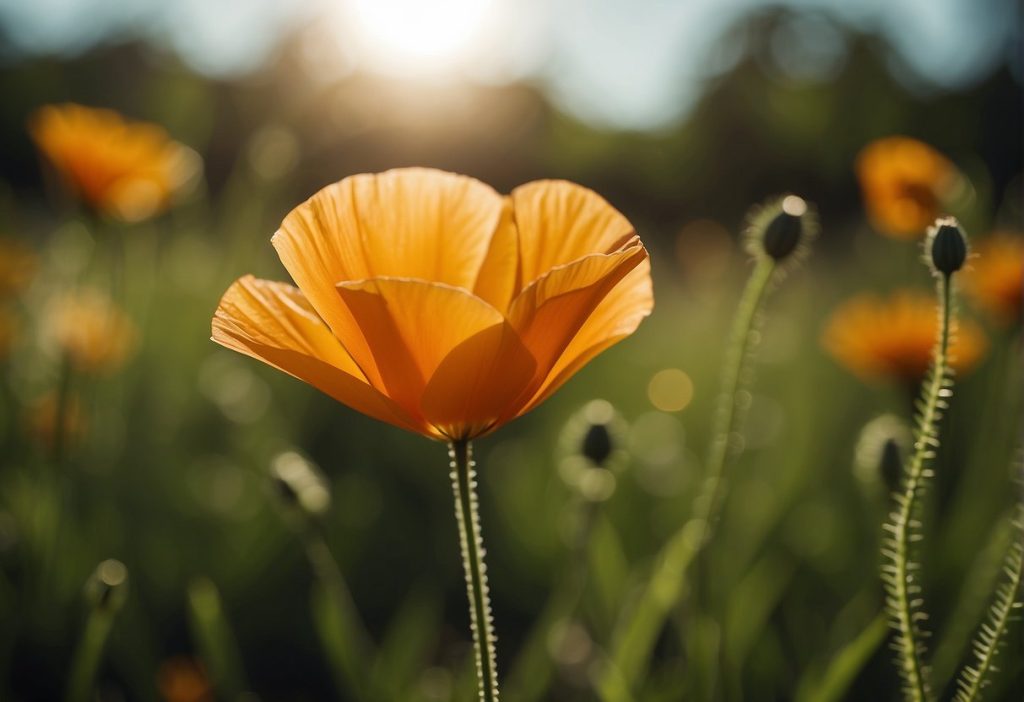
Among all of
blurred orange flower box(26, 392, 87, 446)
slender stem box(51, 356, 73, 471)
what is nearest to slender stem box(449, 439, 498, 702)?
slender stem box(51, 356, 73, 471)

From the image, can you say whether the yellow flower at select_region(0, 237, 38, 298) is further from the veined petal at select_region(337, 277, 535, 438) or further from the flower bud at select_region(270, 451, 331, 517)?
the veined petal at select_region(337, 277, 535, 438)

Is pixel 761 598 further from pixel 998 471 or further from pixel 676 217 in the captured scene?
pixel 676 217

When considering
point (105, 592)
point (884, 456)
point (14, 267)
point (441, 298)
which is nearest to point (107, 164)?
point (14, 267)

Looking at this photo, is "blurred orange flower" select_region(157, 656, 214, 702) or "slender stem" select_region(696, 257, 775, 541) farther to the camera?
"blurred orange flower" select_region(157, 656, 214, 702)

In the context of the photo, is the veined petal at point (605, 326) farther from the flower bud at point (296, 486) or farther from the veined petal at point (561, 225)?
the flower bud at point (296, 486)

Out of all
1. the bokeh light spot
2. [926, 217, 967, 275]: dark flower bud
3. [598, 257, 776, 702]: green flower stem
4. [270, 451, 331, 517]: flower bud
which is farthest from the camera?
the bokeh light spot

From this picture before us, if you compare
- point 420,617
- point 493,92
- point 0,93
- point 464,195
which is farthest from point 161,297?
point 0,93
